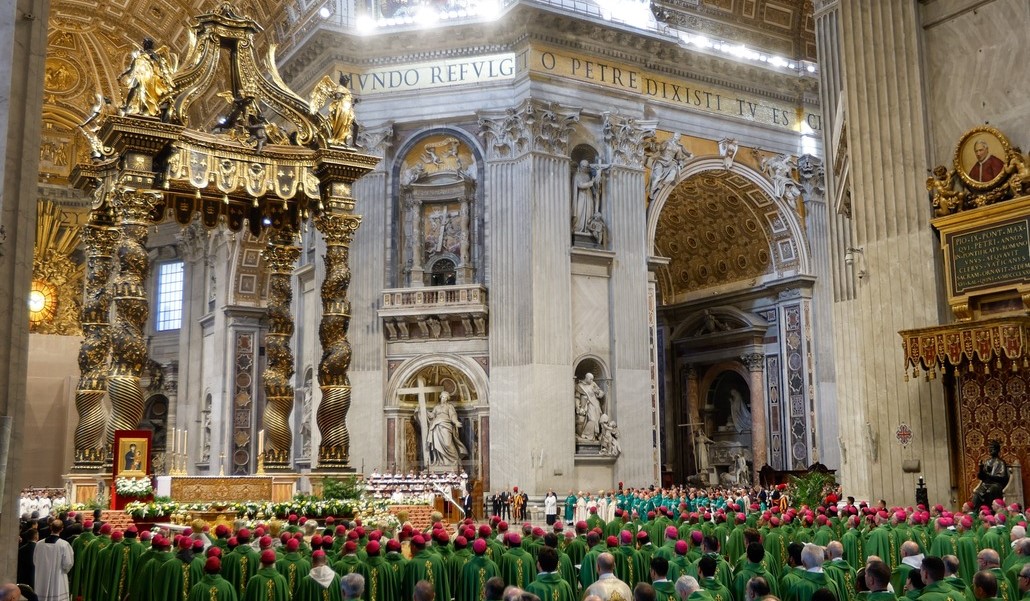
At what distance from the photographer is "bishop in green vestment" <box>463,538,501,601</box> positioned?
7.89 meters

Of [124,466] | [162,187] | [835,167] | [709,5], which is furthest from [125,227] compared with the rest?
[709,5]

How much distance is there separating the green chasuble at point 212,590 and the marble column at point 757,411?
21984mm

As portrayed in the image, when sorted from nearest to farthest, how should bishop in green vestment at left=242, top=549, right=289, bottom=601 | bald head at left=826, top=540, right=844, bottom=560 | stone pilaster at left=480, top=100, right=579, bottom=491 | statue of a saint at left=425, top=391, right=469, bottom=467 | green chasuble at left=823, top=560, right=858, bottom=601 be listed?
green chasuble at left=823, top=560, right=858, bottom=601 → bald head at left=826, top=540, right=844, bottom=560 → bishop in green vestment at left=242, top=549, right=289, bottom=601 → stone pilaster at left=480, top=100, right=579, bottom=491 → statue of a saint at left=425, top=391, right=469, bottom=467

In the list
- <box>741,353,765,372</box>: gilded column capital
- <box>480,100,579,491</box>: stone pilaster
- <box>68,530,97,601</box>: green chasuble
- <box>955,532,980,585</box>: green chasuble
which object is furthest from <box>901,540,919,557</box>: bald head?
<box>741,353,765,372</box>: gilded column capital

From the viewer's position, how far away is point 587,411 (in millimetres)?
23188

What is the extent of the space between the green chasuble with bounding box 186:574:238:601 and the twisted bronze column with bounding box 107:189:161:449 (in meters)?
8.17

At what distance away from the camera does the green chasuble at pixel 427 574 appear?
8.16 metres

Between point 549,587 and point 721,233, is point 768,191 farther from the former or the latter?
point 549,587

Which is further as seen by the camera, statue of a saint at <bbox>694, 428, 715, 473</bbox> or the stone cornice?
statue of a saint at <bbox>694, 428, 715, 473</bbox>

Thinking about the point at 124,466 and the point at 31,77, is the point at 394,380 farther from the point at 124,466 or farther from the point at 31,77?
the point at 31,77

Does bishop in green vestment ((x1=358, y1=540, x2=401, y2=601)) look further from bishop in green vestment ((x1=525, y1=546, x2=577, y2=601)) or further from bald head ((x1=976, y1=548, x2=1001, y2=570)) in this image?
bald head ((x1=976, y1=548, x2=1001, y2=570))

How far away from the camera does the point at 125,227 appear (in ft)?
49.0

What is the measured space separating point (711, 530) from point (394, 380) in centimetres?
1402

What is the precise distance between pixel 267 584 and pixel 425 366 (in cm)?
1604
